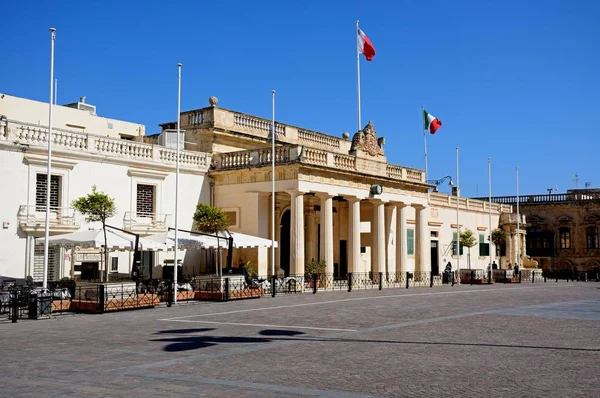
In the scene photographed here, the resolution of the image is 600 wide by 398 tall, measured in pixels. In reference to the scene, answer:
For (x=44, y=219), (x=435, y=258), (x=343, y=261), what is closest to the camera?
(x=44, y=219)

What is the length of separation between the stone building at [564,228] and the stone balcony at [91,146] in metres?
41.9

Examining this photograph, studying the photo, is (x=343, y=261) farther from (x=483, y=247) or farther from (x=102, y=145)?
(x=483, y=247)

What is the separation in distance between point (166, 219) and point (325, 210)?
763 centimetres

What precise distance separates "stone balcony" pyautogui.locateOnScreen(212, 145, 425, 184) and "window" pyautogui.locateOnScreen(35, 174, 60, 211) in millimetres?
8499

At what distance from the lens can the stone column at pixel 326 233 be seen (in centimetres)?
3200

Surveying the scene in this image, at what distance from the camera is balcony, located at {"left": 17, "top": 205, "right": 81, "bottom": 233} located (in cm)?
2459

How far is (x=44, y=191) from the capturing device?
25.9m

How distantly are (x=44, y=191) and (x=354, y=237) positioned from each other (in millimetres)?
15227

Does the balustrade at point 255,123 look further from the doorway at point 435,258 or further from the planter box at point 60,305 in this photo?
the doorway at point 435,258

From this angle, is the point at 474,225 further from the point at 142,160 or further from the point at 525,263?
the point at 142,160

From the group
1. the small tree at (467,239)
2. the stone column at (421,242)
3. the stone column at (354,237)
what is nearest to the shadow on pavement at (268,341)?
the stone column at (354,237)

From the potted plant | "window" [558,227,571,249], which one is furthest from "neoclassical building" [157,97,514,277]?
"window" [558,227,571,249]

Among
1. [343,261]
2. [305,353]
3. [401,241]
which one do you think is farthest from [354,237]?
[305,353]

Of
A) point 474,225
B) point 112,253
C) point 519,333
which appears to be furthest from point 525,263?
point 519,333
